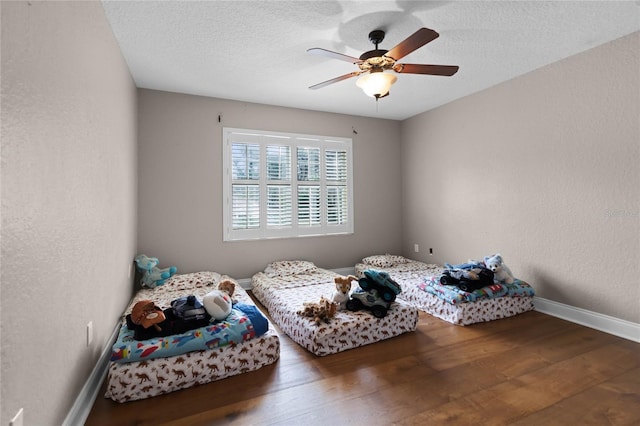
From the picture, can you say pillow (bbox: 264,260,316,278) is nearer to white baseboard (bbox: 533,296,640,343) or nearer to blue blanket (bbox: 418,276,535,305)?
blue blanket (bbox: 418,276,535,305)

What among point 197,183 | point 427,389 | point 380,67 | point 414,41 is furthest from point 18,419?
point 197,183

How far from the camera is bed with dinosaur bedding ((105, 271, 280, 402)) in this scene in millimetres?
1906

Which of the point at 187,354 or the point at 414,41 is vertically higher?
the point at 414,41

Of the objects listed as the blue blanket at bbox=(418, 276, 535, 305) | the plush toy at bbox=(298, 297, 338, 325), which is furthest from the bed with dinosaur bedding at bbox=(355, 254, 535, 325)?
the plush toy at bbox=(298, 297, 338, 325)

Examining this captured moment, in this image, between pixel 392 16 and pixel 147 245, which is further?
pixel 147 245

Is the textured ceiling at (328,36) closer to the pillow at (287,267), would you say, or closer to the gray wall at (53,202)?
the gray wall at (53,202)

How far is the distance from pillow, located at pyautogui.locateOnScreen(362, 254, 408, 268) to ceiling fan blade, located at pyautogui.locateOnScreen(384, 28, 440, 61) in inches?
118

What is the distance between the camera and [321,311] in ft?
8.52

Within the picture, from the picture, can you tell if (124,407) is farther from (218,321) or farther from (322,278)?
(322,278)

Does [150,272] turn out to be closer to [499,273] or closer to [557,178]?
[499,273]

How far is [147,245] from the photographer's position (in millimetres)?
3760

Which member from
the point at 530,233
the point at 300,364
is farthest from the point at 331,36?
A: the point at 530,233

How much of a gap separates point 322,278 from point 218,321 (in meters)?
1.84

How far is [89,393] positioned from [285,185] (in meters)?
3.14
